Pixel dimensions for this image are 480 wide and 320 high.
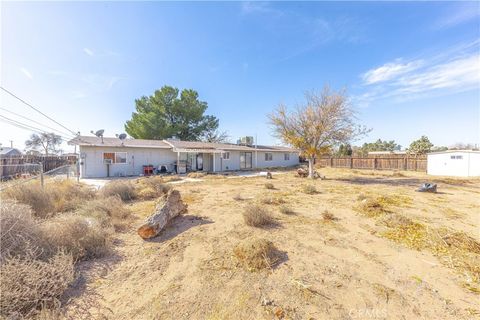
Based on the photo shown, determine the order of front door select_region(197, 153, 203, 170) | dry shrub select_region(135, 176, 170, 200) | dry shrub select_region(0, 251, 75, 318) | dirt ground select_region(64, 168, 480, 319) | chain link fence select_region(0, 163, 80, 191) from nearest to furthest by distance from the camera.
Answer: dry shrub select_region(0, 251, 75, 318) → dirt ground select_region(64, 168, 480, 319) → chain link fence select_region(0, 163, 80, 191) → dry shrub select_region(135, 176, 170, 200) → front door select_region(197, 153, 203, 170)

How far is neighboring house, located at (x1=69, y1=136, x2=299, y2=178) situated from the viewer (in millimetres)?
15023

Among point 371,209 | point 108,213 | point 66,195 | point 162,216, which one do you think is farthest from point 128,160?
point 371,209

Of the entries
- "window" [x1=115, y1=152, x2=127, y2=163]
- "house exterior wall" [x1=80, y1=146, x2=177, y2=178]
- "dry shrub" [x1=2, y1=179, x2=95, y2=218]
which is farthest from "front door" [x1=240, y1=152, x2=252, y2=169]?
"dry shrub" [x1=2, y1=179, x2=95, y2=218]

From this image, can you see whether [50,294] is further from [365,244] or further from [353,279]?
[365,244]

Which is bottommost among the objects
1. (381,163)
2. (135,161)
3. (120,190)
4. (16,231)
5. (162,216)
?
(162,216)

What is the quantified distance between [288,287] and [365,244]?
240 cm

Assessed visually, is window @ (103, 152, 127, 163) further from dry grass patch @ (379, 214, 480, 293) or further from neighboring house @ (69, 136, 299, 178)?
Answer: dry grass patch @ (379, 214, 480, 293)

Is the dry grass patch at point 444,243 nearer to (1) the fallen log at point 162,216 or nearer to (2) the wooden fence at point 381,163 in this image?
(1) the fallen log at point 162,216

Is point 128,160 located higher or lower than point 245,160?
higher

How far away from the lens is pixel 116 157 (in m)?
15.9

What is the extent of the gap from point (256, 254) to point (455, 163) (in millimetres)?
21850

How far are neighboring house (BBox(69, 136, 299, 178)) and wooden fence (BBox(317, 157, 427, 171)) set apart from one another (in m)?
9.21

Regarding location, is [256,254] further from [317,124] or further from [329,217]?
[317,124]

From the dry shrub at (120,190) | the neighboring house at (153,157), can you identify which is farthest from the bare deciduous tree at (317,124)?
the dry shrub at (120,190)
